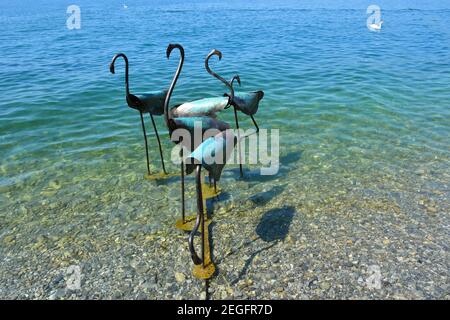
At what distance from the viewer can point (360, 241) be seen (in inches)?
200

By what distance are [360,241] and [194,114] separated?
110 inches

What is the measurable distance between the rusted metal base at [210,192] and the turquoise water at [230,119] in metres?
0.23

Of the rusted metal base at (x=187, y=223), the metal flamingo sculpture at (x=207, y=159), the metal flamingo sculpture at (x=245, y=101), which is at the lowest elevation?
the rusted metal base at (x=187, y=223)

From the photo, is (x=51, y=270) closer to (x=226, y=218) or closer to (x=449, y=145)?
(x=226, y=218)

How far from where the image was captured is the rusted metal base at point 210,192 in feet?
20.2

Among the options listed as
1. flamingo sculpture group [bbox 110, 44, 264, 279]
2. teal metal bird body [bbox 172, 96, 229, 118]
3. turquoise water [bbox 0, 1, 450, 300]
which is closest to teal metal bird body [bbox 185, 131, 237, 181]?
flamingo sculpture group [bbox 110, 44, 264, 279]

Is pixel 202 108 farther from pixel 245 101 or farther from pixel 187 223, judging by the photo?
pixel 187 223

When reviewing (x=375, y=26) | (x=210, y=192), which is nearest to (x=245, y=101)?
(x=210, y=192)

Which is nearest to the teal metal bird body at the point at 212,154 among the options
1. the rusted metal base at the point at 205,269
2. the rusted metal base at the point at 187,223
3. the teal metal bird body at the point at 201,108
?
the teal metal bird body at the point at 201,108

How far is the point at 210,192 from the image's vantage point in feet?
20.5

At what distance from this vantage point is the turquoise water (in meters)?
6.10

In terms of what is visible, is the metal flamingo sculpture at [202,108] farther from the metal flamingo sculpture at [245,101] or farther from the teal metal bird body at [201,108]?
the metal flamingo sculpture at [245,101]

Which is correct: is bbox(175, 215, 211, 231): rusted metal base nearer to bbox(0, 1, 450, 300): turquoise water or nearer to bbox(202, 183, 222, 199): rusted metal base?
bbox(0, 1, 450, 300): turquoise water

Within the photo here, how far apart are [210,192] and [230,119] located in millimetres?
3902
